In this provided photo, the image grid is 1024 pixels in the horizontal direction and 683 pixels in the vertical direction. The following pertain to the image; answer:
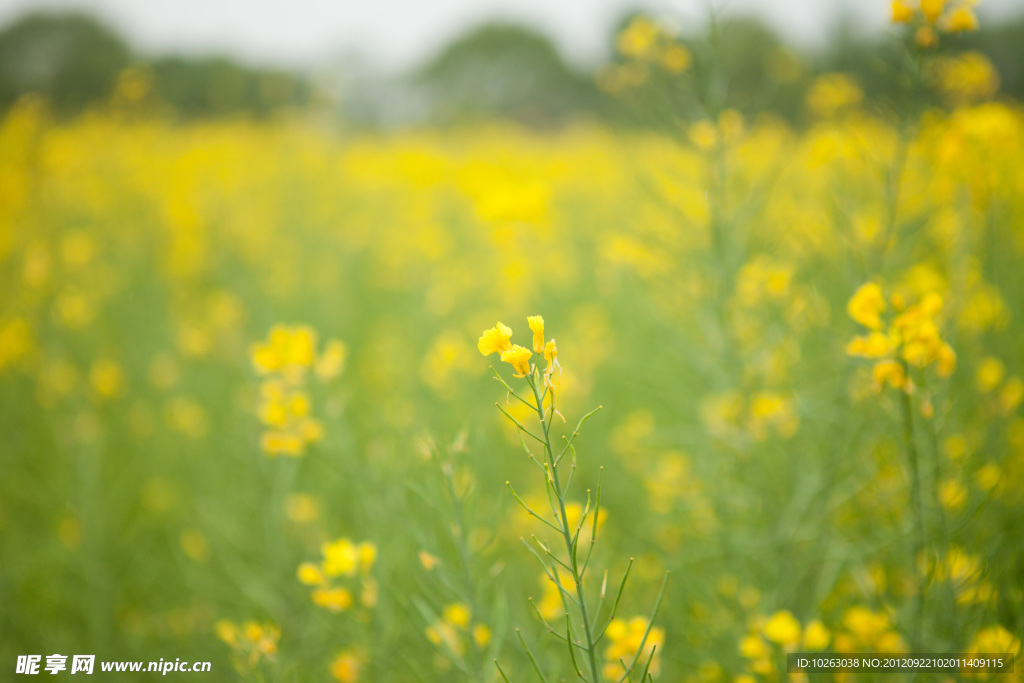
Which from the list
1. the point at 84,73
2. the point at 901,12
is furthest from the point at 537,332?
the point at 84,73

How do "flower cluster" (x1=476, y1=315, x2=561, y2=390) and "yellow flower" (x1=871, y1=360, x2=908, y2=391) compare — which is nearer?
"flower cluster" (x1=476, y1=315, x2=561, y2=390)

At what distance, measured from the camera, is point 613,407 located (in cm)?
267

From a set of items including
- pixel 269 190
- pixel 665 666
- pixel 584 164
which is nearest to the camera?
pixel 665 666

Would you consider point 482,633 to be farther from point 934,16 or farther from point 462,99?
point 462,99

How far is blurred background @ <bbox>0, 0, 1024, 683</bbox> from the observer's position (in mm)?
1118

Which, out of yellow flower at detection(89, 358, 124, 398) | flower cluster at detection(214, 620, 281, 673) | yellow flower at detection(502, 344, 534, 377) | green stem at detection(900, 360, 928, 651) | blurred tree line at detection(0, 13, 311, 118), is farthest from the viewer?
blurred tree line at detection(0, 13, 311, 118)

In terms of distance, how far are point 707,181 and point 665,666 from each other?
137cm

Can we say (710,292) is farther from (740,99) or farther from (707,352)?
(740,99)

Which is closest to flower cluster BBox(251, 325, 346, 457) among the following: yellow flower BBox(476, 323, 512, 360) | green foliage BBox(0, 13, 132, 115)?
yellow flower BBox(476, 323, 512, 360)

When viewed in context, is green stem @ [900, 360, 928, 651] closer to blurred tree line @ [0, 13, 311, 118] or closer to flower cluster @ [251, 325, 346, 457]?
flower cluster @ [251, 325, 346, 457]

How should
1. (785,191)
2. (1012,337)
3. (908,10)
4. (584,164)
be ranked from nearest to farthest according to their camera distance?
(908,10) < (1012,337) < (785,191) < (584,164)

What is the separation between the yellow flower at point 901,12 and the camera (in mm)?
1054

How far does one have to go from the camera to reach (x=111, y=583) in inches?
72.9

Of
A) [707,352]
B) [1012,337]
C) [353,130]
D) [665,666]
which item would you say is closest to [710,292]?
[707,352]
